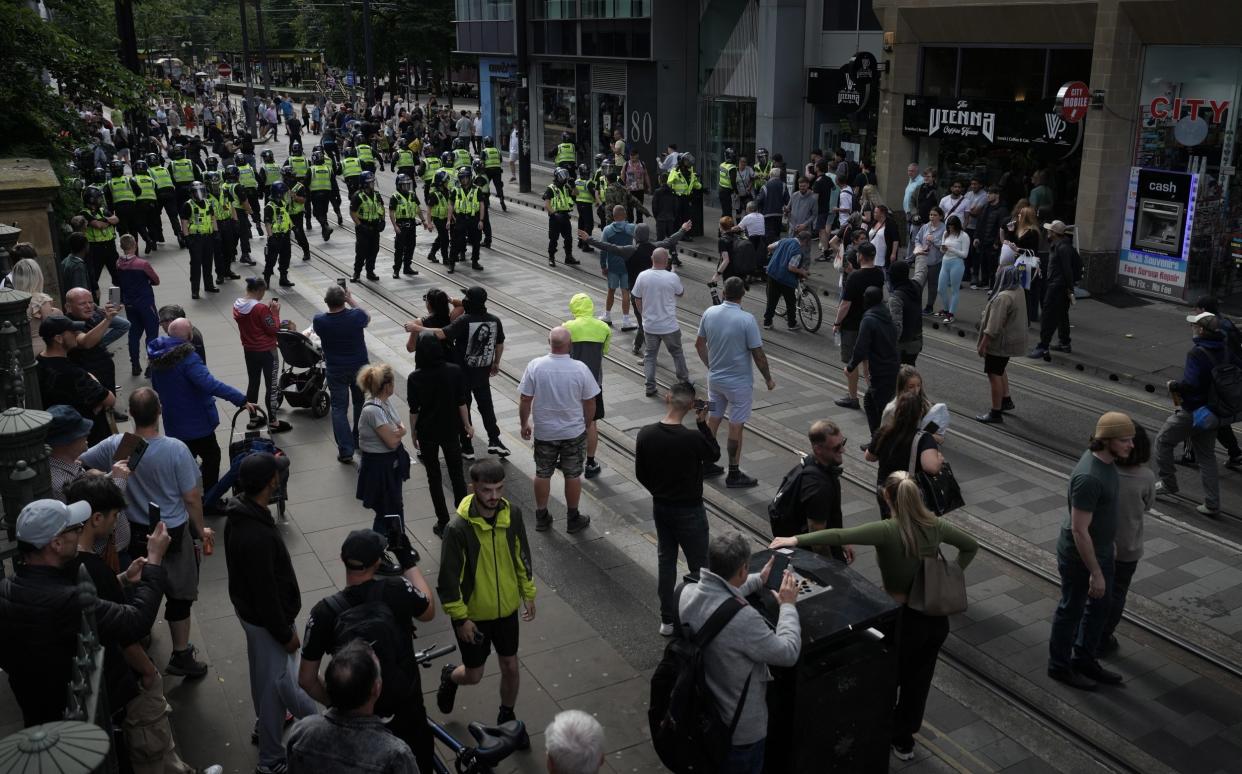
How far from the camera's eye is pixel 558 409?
9.20 meters

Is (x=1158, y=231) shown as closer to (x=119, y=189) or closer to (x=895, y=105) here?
(x=895, y=105)

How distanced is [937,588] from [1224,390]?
16.8 feet

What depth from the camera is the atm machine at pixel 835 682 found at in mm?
5496

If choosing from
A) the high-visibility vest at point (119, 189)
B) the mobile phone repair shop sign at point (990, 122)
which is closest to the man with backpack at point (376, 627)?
the mobile phone repair shop sign at point (990, 122)

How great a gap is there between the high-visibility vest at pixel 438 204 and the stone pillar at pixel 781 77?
29.3ft

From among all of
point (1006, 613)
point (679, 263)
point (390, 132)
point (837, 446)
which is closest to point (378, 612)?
point (837, 446)

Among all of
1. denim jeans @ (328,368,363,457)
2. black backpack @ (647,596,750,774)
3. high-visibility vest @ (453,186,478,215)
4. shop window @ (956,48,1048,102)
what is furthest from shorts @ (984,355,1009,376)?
high-visibility vest @ (453,186,478,215)

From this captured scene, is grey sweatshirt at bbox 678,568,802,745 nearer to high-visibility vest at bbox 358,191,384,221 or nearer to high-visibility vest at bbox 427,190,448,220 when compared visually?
high-visibility vest at bbox 358,191,384,221

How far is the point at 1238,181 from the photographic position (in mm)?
17641

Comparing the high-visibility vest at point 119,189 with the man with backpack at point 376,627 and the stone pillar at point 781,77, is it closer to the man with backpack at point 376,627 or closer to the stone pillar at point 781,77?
the stone pillar at point 781,77

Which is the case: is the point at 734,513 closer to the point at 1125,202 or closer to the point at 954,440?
the point at 954,440

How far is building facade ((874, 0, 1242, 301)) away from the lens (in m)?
17.4

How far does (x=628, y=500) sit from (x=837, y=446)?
3926 mm

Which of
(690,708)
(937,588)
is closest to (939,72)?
(937,588)
